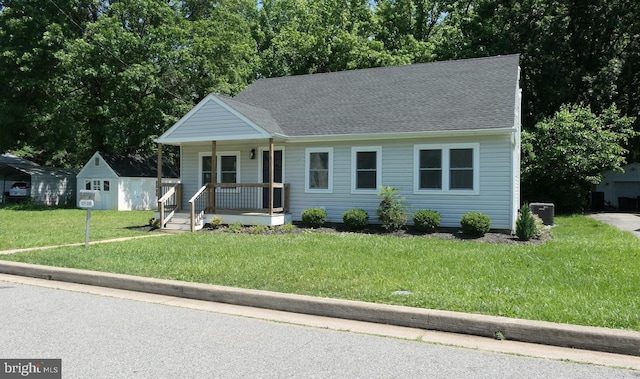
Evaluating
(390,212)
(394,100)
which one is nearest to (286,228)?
(390,212)

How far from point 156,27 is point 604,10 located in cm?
2660

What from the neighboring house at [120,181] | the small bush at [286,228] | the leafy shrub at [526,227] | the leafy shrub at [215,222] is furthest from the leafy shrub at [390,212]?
the neighboring house at [120,181]

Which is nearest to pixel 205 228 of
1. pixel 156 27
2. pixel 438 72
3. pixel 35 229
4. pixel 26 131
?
pixel 35 229

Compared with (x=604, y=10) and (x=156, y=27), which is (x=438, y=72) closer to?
(x=604, y=10)

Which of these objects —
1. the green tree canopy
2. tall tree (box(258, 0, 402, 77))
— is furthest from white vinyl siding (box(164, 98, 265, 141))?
tall tree (box(258, 0, 402, 77))

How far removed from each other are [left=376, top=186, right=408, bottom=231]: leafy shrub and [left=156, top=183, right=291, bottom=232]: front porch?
136 inches

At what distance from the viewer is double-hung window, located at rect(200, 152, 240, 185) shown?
17656 millimetres

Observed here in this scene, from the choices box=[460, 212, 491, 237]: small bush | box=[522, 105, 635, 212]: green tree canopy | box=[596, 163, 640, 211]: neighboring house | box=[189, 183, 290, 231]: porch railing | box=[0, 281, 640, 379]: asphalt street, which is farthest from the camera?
box=[596, 163, 640, 211]: neighboring house

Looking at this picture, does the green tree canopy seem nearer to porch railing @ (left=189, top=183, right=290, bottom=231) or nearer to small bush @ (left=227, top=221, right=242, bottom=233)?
porch railing @ (left=189, top=183, right=290, bottom=231)

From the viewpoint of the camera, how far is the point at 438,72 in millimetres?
18344

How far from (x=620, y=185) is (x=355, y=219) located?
24.8 metres

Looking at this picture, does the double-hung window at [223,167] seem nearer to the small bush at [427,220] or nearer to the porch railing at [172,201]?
the porch railing at [172,201]

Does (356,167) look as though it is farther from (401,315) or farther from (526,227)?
(401,315)

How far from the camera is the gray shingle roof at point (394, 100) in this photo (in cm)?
1448
